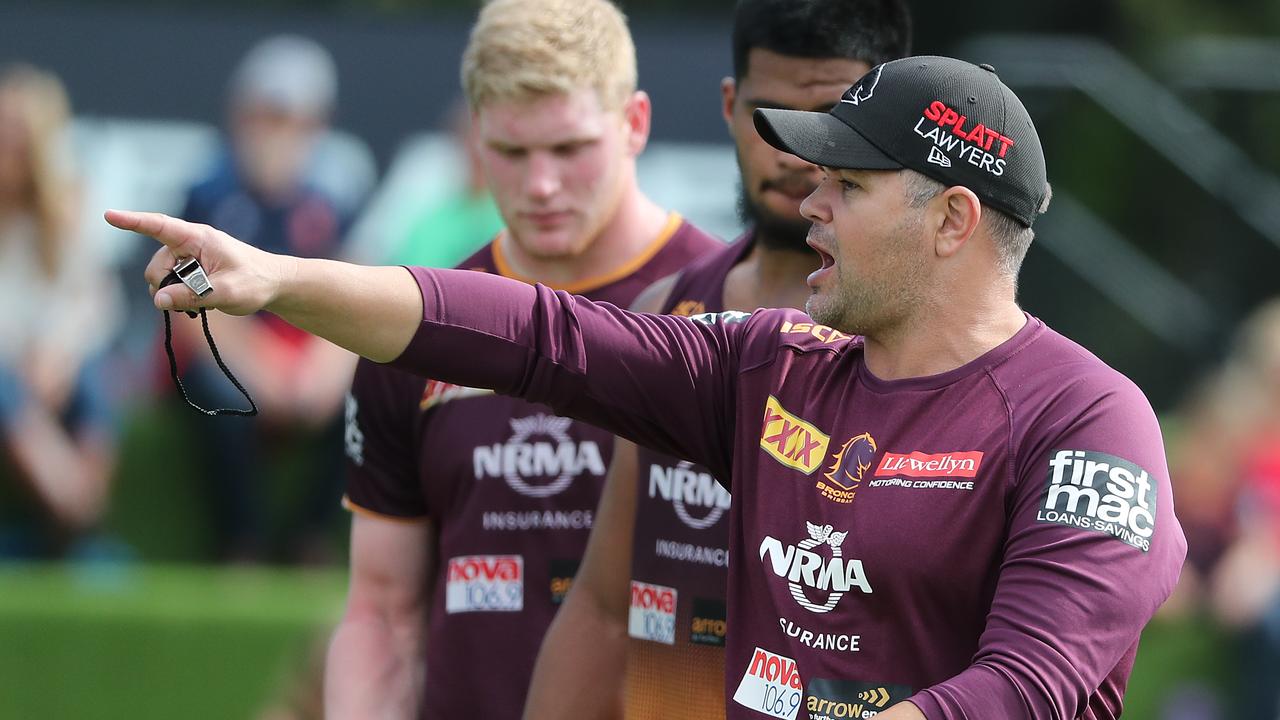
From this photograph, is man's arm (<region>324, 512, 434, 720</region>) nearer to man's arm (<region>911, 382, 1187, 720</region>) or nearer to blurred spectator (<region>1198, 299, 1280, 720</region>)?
man's arm (<region>911, 382, 1187, 720</region>)

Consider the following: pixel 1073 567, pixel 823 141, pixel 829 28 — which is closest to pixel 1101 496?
pixel 1073 567

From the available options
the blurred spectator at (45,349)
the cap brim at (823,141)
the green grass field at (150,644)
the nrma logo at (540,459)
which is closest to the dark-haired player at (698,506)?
the nrma logo at (540,459)

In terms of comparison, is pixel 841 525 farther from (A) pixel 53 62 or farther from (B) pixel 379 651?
(A) pixel 53 62

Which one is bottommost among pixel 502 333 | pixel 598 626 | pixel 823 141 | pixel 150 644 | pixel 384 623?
pixel 150 644

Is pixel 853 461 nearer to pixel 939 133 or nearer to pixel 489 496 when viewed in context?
pixel 939 133

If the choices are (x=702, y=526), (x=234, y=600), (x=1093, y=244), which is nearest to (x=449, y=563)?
(x=702, y=526)

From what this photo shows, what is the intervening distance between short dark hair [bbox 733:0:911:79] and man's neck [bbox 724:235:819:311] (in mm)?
434

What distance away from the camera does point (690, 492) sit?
3910 mm

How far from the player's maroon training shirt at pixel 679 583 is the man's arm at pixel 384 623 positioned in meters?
0.68

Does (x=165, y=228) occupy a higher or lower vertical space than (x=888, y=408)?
higher

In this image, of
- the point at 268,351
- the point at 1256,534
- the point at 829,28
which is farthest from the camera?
the point at 1256,534

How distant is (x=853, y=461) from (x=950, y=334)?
0.91 ft

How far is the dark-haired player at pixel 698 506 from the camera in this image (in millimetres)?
3885

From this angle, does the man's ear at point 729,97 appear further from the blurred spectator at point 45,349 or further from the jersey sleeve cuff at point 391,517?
the blurred spectator at point 45,349
